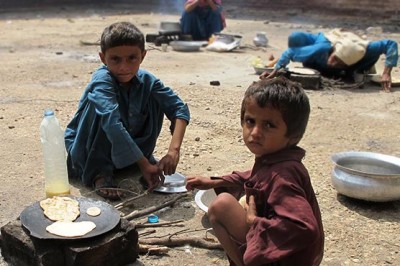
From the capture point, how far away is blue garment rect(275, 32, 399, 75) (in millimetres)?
6812

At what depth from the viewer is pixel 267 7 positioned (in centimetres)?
1659

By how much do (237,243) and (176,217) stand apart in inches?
43.0

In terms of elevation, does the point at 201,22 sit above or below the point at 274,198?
above

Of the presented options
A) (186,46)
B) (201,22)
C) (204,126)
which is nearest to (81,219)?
(204,126)

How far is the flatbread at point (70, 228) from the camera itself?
2.41 meters

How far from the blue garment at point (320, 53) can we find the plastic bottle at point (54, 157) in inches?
165

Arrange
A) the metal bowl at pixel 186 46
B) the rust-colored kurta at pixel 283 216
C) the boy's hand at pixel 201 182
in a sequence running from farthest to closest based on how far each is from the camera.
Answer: the metal bowl at pixel 186 46 < the boy's hand at pixel 201 182 < the rust-colored kurta at pixel 283 216

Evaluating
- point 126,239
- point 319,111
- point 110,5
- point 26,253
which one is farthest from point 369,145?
point 110,5

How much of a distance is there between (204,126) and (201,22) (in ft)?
18.9

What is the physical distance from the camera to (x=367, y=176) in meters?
3.26

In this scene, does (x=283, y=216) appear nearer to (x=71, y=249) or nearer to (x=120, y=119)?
(x=71, y=249)

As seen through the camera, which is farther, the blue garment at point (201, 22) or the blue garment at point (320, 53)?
the blue garment at point (201, 22)

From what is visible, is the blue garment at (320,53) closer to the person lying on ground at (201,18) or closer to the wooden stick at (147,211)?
the person lying on ground at (201,18)

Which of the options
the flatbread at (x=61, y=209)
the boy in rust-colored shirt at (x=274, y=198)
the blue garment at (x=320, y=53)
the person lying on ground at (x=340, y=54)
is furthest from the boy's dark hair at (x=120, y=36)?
the blue garment at (x=320, y=53)
